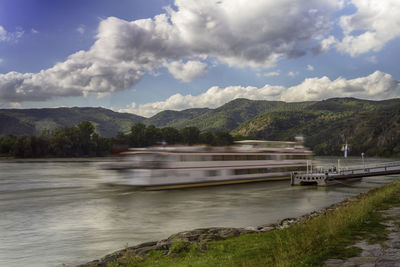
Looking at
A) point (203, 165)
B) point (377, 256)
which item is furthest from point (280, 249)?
point (203, 165)

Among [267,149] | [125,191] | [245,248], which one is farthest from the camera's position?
[267,149]

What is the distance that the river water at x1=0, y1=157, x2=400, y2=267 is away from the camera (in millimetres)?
19422

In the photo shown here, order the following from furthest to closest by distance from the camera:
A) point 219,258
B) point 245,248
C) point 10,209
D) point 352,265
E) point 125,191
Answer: point 125,191 → point 10,209 → point 245,248 → point 219,258 → point 352,265

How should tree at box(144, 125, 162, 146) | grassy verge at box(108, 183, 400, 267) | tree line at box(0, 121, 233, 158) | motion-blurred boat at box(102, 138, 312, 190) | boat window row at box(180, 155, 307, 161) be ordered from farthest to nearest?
tree at box(144, 125, 162, 146)
tree line at box(0, 121, 233, 158)
boat window row at box(180, 155, 307, 161)
motion-blurred boat at box(102, 138, 312, 190)
grassy verge at box(108, 183, 400, 267)

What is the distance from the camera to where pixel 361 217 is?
1599cm

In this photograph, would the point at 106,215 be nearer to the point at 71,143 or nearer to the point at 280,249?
the point at 280,249

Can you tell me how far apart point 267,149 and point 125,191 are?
31880mm

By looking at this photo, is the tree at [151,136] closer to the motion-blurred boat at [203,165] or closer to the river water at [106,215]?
the motion-blurred boat at [203,165]

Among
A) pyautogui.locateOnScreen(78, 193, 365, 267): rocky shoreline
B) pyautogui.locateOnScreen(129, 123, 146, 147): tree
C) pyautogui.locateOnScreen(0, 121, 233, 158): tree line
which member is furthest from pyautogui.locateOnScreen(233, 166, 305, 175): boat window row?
pyautogui.locateOnScreen(129, 123, 146, 147): tree

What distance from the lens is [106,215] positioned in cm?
3064

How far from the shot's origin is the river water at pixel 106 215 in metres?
19.4

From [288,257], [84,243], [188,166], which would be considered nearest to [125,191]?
[188,166]

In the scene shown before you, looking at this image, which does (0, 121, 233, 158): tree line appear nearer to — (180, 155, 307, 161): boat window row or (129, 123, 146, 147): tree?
(129, 123, 146, 147): tree

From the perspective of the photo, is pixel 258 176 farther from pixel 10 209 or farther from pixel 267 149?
pixel 10 209
